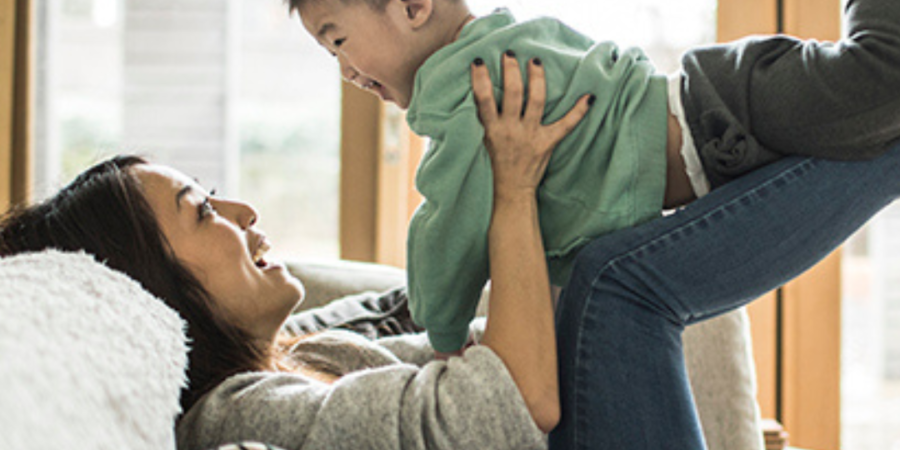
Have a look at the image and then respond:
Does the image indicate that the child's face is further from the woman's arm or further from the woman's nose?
the woman's nose

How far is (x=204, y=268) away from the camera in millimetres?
1166

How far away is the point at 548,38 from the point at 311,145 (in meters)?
1.69

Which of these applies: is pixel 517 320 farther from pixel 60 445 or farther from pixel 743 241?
pixel 60 445

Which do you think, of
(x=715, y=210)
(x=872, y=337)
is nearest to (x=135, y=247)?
(x=715, y=210)

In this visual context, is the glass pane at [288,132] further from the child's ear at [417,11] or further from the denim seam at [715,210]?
the denim seam at [715,210]

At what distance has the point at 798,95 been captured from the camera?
969 mm

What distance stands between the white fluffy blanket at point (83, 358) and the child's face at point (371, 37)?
46cm

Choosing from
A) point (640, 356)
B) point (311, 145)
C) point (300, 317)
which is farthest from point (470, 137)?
point (311, 145)

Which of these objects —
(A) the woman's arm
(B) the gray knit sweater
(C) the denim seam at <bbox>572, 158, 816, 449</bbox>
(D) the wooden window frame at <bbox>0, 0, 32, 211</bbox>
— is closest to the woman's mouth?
(B) the gray knit sweater

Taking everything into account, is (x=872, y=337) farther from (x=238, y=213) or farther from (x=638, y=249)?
(x=238, y=213)

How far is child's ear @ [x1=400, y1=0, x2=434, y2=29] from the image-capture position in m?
1.13

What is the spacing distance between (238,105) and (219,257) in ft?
5.54

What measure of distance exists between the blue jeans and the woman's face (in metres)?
0.47

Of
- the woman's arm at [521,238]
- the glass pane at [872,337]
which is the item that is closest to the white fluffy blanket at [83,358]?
the woman's arm at [521,238]
